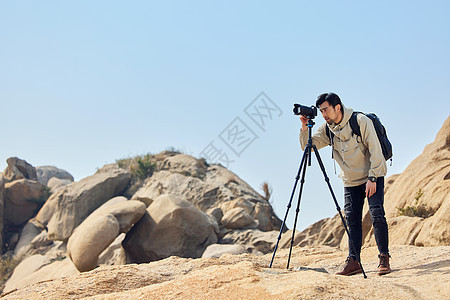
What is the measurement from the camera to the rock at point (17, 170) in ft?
64.9

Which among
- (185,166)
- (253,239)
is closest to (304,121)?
(253,239)

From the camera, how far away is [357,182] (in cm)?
449

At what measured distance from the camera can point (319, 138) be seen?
15.5 ft

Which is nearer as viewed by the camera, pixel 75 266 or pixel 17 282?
pixel 75 266

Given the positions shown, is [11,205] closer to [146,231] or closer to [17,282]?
[17,282]

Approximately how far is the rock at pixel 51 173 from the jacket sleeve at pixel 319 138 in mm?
28577

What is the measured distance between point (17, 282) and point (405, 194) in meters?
11.6

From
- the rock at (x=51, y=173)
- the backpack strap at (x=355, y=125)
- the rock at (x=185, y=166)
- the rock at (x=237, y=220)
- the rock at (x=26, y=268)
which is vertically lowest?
the rock at (x=26, y=268)

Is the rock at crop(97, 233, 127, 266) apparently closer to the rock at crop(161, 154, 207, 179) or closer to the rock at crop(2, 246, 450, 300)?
the rock at crop(161, 154, 207, 179)

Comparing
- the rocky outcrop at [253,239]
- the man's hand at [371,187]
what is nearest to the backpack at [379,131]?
the man's hand at [371,187]

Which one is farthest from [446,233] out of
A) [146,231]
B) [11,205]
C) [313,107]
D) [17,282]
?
[11,205]

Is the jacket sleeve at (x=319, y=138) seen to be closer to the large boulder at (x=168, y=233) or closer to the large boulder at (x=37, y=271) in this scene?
the large boulder at (x=168, y=233)

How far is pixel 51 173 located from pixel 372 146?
30.7m

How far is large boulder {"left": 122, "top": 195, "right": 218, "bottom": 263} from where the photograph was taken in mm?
11391
